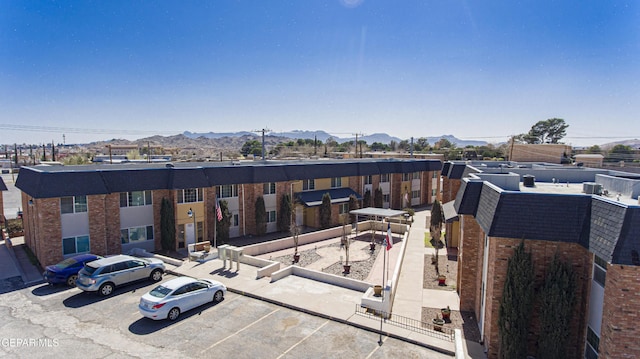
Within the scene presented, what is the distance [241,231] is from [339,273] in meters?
12.7

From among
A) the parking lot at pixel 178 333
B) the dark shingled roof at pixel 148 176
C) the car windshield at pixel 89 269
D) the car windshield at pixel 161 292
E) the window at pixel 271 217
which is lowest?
the parking lot at pixel 178 333

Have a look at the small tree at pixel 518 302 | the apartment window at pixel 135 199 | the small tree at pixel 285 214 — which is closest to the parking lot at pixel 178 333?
the small tree at pixel 518 302

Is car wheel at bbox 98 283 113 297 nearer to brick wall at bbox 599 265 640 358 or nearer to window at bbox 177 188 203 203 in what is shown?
window at bbox 177 188 203 203

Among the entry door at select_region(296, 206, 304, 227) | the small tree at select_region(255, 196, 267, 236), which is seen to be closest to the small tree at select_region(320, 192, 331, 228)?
the entry door at select_region(296, 206, 304, 227)

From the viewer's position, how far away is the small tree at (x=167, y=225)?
1109 inches

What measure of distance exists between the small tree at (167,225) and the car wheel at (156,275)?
24.9ft

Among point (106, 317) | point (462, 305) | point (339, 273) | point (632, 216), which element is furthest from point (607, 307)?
point (106, 317)

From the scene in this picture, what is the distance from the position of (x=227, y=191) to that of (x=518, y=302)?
25369mm

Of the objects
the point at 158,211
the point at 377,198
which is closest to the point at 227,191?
A: the point at 158,211

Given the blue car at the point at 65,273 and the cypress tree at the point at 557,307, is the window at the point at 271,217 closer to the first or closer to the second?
the blue car at the point at 65,273

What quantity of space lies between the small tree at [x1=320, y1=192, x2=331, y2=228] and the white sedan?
777 inches

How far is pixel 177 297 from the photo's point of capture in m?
16.3

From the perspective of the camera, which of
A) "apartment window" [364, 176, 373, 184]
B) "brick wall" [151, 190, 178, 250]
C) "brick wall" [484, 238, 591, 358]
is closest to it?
"brick wall" [484, 238, 591, 358]

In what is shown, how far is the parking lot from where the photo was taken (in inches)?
535
